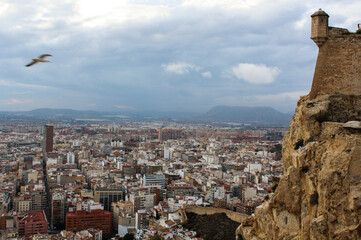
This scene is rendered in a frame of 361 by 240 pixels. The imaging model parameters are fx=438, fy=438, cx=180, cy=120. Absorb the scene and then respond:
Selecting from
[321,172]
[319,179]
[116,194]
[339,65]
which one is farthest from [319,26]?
[116,194]

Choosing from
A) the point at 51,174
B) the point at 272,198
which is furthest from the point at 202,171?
the point at 272,198

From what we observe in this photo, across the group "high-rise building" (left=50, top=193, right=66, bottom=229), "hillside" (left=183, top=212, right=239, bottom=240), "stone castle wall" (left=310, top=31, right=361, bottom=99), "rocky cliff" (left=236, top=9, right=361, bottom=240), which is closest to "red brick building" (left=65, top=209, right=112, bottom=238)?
"high-rise building" (left=50, top=193, right=66, bottom=229)

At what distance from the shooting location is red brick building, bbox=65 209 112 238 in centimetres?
2322

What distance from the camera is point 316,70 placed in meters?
8.63

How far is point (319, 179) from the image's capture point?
6965 mm

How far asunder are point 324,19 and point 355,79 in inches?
50.4

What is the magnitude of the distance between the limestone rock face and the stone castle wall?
0.21m

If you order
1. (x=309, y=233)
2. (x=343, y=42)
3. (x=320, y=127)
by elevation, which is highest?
(x=343, y=42)

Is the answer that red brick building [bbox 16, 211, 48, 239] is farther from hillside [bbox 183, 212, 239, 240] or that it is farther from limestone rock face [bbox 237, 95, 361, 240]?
limestone rock face [bbox 237, 95, 361, 240]

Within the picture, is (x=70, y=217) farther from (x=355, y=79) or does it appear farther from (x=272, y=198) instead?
(x=355, y=79)

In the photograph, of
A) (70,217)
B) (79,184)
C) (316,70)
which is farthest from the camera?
(79,184)

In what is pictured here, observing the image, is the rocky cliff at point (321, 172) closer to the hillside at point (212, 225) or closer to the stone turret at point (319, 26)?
the stone turret at point (319, 26)

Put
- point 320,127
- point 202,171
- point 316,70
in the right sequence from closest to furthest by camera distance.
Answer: point 320,127
point 316,70
point 202,171

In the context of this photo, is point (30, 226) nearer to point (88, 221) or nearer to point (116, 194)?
point (88, 221)
